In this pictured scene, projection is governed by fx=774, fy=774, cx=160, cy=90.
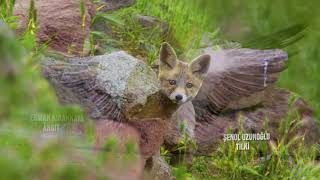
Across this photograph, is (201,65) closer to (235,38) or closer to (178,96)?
(178,96)

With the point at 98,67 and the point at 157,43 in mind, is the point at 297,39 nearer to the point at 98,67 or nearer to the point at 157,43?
the point at 157,43

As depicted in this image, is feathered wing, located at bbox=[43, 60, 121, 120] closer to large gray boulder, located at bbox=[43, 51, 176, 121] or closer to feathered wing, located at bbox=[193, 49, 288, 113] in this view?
large gray boulder, located at bbox=[43, 51, 176, 121]

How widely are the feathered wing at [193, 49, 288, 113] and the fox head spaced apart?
0.80 ft

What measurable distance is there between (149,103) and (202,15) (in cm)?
102

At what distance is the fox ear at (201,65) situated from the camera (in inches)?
139

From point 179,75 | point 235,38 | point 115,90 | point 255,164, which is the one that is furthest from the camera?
point 235,38

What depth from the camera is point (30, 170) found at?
40.5 inches

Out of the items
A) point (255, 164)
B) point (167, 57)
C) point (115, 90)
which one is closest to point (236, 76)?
point (255, 164)

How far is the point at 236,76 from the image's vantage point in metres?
4.03

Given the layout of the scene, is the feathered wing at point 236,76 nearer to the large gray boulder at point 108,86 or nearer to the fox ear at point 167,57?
the fox ear at point 167,57

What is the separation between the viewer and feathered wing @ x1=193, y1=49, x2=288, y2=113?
389 cm

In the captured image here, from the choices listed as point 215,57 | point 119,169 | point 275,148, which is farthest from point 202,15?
point 119,169

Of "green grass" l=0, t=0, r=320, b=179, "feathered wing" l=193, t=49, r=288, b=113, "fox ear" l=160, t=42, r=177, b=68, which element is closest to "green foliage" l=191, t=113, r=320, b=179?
"green grass" l=0, t=0, r=320, b=179

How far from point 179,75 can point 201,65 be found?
0.19 metres
